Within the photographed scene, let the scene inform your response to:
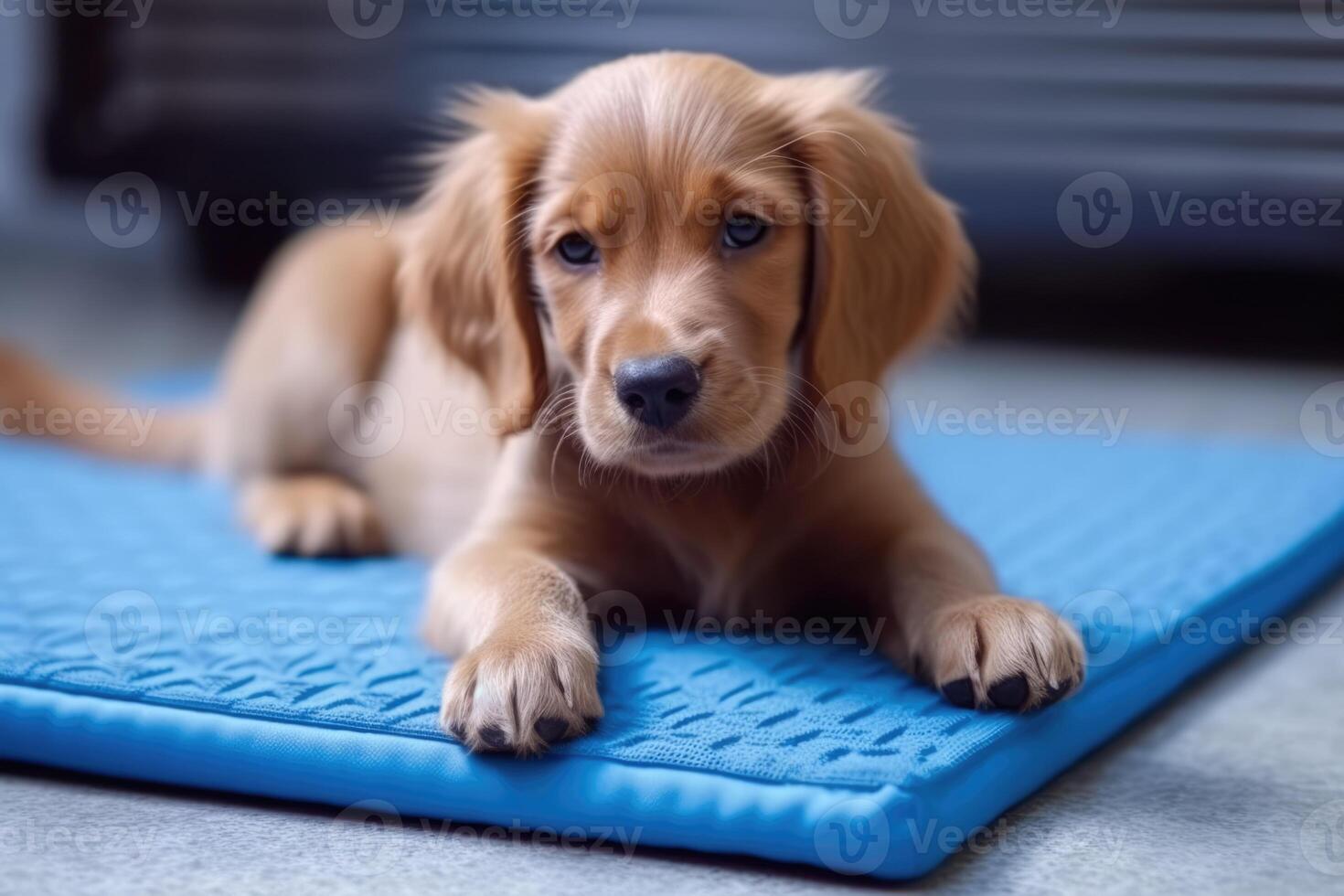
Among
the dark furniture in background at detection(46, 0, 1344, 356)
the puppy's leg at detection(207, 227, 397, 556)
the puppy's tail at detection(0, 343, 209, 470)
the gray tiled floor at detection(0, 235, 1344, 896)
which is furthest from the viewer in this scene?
the dark furniture in background at detection(46, 0, 1344, 356)

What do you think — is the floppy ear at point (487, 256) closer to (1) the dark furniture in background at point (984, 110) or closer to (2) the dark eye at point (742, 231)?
(2) the dark eye at point (742, 231)

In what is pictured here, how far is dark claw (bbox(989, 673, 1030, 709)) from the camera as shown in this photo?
190 centimetres

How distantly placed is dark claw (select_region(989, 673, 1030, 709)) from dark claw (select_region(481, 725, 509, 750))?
1.98 ft

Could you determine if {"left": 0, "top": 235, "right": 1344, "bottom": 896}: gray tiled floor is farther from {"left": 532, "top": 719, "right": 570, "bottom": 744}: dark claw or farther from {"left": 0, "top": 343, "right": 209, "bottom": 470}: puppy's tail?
{"left": 0, "top": 343, "right": 209, "bottom": 470}: puppy's tail

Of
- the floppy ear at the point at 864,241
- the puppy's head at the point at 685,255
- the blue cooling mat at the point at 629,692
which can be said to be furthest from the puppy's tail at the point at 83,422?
the floppy ear at the point at 864,241

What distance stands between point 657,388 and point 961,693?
21.4 inches

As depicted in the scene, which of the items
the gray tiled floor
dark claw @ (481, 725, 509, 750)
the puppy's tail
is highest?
dark claw @ (481, 725, 509, 750)

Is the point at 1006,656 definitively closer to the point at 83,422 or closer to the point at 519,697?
the point at 519,697

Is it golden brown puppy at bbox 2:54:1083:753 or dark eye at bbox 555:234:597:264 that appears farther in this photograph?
dark eye at bbox 555:234:597:264

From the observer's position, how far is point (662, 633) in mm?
2312

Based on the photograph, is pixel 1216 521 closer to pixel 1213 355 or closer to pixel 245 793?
pixel 245 793

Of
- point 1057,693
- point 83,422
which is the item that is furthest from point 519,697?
point 83,422

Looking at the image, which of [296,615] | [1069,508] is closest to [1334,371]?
[1069,508]

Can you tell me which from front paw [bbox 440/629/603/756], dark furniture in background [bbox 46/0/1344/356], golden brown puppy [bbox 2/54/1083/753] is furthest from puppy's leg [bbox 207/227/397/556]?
dark furniture in background [bbox 46/0/1344/356]
